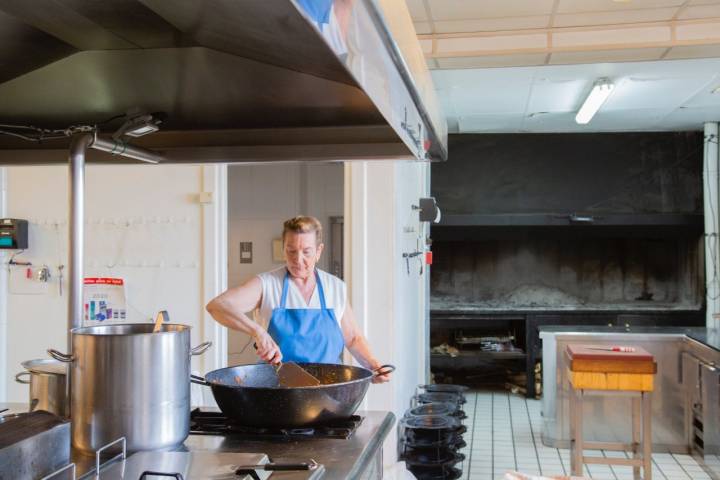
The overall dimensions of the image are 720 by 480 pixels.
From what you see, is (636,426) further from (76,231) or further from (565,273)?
(565,273)

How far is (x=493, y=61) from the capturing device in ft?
18.8

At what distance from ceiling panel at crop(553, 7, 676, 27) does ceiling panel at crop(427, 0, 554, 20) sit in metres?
0.23

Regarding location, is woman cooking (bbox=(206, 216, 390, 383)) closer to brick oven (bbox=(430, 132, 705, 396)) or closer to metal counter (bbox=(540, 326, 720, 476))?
metal counter (bbox=(540, 326, 720, 476))

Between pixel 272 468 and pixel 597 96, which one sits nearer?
pixel 272 468

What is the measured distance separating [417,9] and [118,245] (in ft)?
8.22

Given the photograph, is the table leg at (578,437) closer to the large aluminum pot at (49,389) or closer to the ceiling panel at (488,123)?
the large aluminum pot at (49,389)

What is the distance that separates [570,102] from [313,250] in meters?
4.89

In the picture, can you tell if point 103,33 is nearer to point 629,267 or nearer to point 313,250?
point 313,250

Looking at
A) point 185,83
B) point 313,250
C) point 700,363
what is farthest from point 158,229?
point 700,363

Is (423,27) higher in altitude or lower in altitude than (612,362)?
higher

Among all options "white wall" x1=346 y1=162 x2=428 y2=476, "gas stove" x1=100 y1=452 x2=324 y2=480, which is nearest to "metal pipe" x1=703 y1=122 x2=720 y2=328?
"white wall" x1=346 y1=162 x2=428 y2=476

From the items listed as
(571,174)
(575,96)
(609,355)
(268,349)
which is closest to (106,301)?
(268,349)

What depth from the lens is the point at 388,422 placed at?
2.00 meters

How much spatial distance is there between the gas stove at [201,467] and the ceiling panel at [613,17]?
4.54 meters
